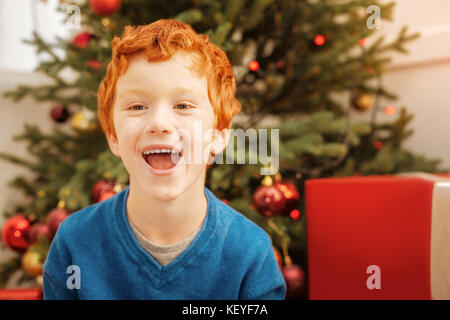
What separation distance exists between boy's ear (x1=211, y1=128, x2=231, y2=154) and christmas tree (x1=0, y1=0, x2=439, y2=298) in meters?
0.13

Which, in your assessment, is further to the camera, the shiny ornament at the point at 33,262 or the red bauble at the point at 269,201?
the shiny ornament at the point at 33,262

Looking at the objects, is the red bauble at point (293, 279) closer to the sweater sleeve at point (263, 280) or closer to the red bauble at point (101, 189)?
the sweater sleeve at point (263, 280)

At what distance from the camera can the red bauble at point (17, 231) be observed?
2.91 feet

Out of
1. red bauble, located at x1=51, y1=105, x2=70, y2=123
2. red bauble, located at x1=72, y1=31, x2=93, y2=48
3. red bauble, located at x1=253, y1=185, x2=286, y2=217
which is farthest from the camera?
red bauble, located at x1=51, y1=105, x2=70, y2=123

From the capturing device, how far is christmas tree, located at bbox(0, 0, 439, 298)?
28.2 inches

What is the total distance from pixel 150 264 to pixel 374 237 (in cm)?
42

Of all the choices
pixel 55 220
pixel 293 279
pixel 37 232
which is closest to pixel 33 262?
pixel 37 232

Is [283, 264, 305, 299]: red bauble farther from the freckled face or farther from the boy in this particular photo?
the freckled face

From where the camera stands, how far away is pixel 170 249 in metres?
0.50

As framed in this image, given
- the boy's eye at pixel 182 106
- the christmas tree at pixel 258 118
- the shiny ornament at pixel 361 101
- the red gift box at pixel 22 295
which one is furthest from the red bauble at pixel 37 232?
the shiny ornament at pixel 361 101

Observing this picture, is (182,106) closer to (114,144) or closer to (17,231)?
(114,144)

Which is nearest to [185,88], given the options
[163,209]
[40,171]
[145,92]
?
[145,92]

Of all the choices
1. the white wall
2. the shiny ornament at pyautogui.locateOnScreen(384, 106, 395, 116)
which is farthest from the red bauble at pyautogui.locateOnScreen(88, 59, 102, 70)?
the shiny ornament at pyautogui.locateOnScreen(384, 106, 395, 116)
